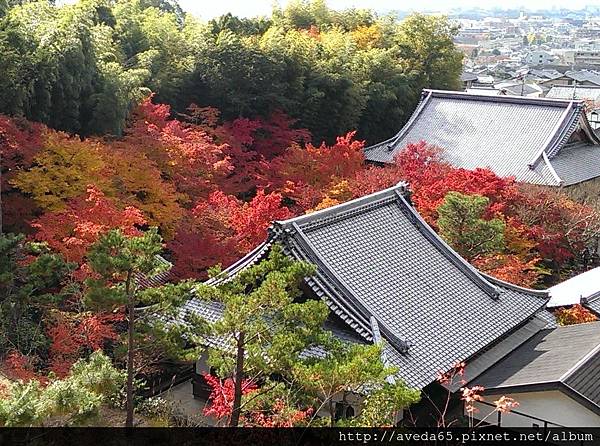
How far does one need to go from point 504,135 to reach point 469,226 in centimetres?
1292

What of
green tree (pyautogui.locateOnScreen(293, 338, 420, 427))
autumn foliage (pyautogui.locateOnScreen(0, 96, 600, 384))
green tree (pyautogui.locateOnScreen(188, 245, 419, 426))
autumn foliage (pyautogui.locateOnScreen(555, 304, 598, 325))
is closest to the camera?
green tree (pyautogui.locateOnScreen(293, 338, 420, 427))

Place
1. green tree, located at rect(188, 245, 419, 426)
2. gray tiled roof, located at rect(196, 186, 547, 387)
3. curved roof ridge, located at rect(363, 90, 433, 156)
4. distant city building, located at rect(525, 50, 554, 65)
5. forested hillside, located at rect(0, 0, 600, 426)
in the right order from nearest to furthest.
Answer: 1. green tree, located at rect(188, 245, 419, 426)
2. forested hillside, located at rect(0, 0, 600, 426)
3. gray tiled roof, located at rect(196, 186, 547, 387)
4. curved roof ridge, located at rect(363, 90, 433, 156)
5. distant city building, located at rect(525, 50, 554, 65)

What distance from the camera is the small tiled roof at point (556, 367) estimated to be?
11.5 metres

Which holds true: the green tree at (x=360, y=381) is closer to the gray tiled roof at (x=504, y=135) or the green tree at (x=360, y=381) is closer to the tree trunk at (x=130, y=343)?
the tree trunk at (x=130, y=343)

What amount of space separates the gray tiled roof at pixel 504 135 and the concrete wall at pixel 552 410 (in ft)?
54.7

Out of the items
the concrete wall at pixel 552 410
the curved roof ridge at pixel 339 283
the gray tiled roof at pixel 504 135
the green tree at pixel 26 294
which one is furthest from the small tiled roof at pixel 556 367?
the gray tiled roof at pixel 504 135

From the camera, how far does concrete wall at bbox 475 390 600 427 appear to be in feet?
37.7

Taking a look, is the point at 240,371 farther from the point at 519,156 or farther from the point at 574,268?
the point at 519,156

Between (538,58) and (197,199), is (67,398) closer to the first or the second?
(197,199)

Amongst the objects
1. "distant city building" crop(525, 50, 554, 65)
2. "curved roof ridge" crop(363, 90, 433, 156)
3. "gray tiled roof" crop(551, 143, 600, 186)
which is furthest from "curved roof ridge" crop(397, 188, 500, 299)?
A: "distant city building" crop(525, 50, 554, 65)

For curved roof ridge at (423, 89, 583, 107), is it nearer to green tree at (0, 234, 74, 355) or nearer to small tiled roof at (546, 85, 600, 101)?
green tree at (0, 234, 74, 355)

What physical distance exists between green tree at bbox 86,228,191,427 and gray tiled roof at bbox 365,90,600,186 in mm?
21038

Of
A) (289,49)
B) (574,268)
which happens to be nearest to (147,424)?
(574,268)

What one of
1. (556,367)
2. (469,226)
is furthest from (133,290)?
(469,226)
